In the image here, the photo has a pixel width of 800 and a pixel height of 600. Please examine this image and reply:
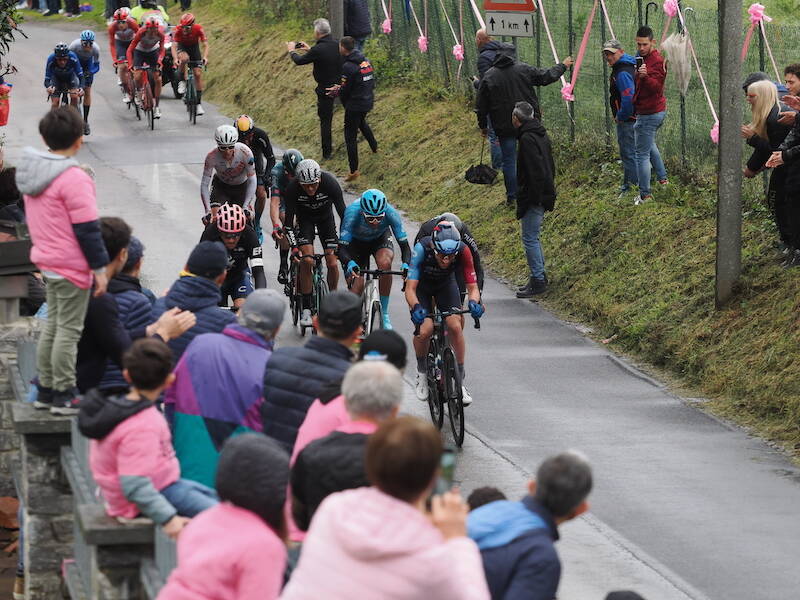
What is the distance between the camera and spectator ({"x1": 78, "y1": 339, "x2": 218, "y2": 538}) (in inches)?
261

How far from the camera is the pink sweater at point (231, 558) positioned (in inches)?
209

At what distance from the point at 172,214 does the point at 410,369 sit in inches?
305

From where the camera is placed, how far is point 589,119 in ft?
69.3

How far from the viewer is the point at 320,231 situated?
51.0ft

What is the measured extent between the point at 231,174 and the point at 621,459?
5408mm

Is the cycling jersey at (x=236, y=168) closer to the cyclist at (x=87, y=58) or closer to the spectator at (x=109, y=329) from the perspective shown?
the spectator at (x=109, y=329)

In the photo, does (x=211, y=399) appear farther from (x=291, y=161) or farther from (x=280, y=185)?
(x=280, y=185)

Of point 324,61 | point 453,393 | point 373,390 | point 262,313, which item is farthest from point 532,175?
point 373,390

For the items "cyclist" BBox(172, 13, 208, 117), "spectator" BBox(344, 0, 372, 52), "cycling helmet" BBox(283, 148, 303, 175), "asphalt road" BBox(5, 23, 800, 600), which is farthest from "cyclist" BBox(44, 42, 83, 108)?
"cycling helmet" BBox(283, 148, 303, 175)

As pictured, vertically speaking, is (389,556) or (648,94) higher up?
(389,556)

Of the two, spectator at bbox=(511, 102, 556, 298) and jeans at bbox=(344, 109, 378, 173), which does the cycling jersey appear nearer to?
spectator at bbox=(511, 102, 556, 298)

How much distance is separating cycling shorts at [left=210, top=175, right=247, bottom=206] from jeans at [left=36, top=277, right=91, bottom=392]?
7318 mm

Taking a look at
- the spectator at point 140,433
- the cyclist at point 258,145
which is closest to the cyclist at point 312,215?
the cyclist at point 258,145

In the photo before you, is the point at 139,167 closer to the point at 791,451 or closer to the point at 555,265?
the point at 555,265
